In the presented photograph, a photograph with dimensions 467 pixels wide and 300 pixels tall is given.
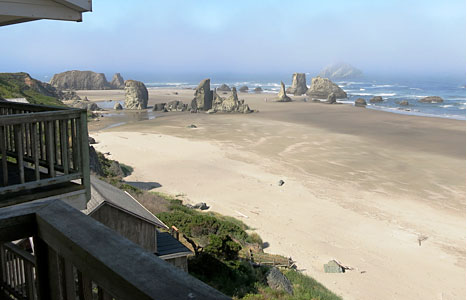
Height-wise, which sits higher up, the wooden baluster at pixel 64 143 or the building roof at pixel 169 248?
the wooden baluster at pixel 64 143

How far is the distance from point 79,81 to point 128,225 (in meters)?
128

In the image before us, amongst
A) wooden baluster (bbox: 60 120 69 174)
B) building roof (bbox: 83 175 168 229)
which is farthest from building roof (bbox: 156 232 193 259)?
wooden baluster (bbox: 60 120 69 174)

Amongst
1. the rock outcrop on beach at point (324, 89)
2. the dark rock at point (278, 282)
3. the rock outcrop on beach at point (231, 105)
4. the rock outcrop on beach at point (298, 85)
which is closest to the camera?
the dark rock at point (278, 282)

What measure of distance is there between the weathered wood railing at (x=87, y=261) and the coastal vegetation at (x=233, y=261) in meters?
9.14

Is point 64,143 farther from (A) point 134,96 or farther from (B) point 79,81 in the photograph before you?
(B) point 79,81

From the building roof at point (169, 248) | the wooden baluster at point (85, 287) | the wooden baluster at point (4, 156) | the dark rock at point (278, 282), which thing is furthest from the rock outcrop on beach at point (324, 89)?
the wooden baluster at point (85, 287)

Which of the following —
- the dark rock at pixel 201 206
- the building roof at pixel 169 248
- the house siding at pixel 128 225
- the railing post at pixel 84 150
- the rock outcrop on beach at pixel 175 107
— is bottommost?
the dark rock at pixel 201 206

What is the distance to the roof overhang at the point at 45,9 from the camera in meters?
5.45

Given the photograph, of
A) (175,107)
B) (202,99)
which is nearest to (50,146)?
(175,107)

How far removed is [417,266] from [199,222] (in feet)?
25.7

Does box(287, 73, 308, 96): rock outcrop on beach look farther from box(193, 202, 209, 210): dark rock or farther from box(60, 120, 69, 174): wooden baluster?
box(60, 120, 69, 174): wooden baluster

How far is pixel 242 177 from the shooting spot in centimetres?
2523

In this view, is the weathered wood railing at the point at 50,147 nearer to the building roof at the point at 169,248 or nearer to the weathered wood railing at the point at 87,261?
the weathered wood railing at the point at 87,261

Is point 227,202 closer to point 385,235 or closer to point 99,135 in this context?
point 385,235
